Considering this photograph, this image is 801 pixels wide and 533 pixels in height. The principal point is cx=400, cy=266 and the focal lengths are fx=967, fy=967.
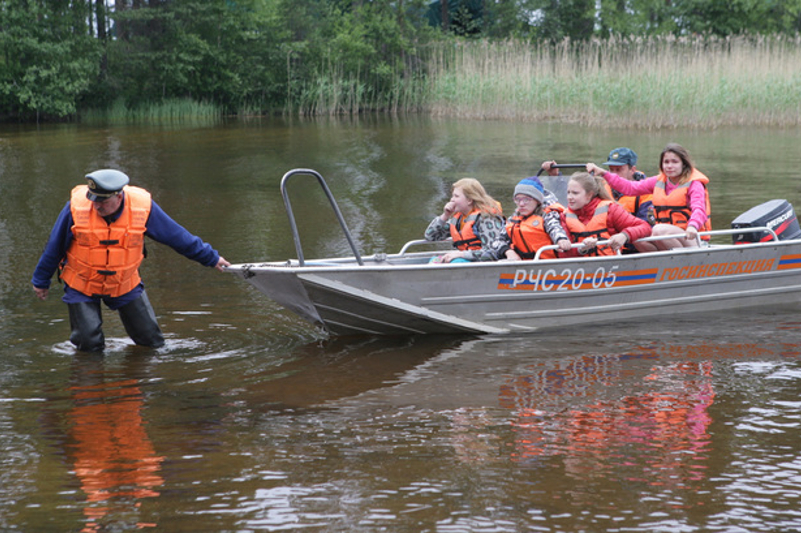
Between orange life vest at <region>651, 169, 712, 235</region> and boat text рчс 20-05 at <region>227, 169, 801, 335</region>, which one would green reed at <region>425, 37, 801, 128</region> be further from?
orange life vest at <region>651, 169, 712, 235</region>

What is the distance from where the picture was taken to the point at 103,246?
608cm

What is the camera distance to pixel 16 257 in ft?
33.1

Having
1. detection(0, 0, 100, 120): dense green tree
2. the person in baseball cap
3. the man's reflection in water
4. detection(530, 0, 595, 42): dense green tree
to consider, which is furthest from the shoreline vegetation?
the man's reflection in water

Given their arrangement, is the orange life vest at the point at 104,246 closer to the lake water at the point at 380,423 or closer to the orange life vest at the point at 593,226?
the lake water at the point at 380,423

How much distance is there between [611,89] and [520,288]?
1618 cm

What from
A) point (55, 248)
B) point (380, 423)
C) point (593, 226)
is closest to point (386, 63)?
point (593, 226)

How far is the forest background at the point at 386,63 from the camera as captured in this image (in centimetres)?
2161

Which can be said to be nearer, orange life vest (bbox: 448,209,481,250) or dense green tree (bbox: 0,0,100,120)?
orange life vest (bbox: 448,209,481,250)

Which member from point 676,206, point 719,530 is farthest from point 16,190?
point 719,530

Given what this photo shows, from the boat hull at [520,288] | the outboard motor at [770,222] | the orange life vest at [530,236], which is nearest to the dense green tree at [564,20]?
the outboard motor at [770,222]

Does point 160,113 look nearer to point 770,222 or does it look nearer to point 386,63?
point 386,63

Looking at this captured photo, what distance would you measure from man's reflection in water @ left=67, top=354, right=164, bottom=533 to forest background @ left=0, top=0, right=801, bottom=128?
56.6ft

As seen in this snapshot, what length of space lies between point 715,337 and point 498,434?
2.78 meters

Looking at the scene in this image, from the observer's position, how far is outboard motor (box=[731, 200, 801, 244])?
809 centimetres
